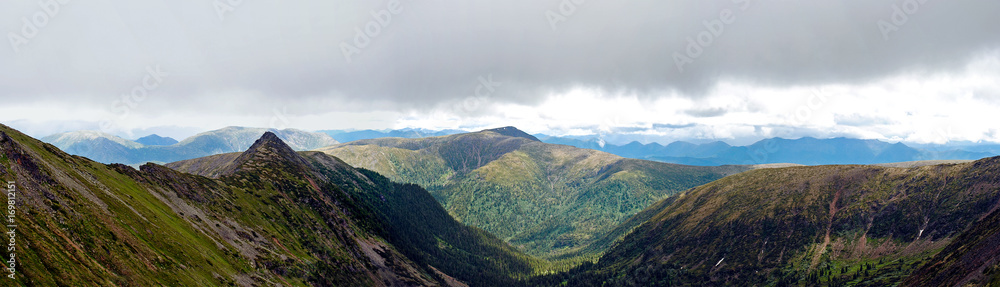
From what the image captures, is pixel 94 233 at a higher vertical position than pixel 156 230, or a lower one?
higher

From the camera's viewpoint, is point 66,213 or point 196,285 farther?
point 196,285

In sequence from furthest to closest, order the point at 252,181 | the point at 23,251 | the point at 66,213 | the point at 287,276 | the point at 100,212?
the point at 252,181 → the point at 287,276 → the point at 100,212 → the point at 66,213 → the point at 23,251

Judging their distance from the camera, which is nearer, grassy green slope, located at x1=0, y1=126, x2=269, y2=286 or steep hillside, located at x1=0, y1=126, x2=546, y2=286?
grassy green slope, located at x1=0, y1=126, x2=269, y2=286

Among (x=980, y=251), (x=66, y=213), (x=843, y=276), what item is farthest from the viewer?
(x=843, y=276)

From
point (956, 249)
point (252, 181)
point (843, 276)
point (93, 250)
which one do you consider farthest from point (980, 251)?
point (252, 181)

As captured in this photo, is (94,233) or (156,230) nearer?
(94,233)

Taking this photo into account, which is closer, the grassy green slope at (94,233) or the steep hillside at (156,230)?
the grassy green slope at (94,233)

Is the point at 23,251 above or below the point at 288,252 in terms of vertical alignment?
above

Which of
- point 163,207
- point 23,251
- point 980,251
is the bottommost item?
point 980,251

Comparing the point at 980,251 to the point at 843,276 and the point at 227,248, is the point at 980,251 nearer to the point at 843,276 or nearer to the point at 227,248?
the point at 843,276
